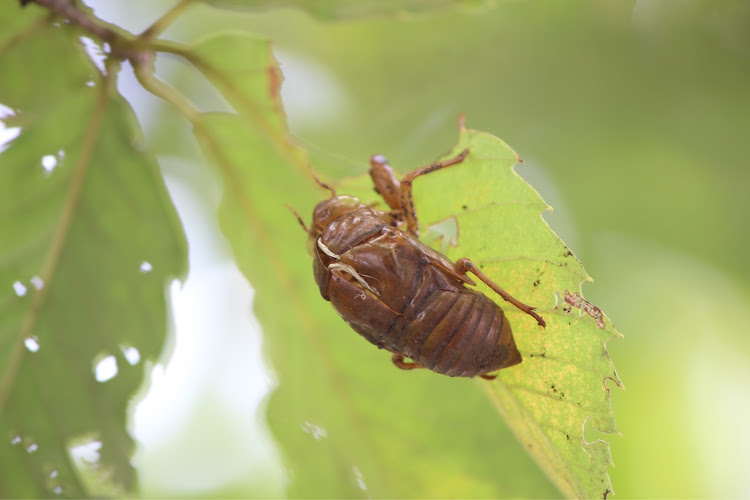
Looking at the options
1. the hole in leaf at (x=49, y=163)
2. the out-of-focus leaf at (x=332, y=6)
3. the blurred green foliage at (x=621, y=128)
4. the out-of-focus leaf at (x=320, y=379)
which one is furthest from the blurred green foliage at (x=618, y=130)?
the hole in leaf at (x=49, y=163)

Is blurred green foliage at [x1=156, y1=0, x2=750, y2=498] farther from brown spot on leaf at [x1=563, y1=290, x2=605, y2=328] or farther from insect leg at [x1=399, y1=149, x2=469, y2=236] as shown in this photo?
brown spot on leaf at [x1=563, y1=290, x2=605, y2=328]

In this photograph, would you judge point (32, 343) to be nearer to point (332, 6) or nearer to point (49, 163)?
point (49, 163)

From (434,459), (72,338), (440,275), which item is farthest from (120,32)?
(434,459)

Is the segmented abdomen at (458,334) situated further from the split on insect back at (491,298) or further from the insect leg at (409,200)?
the insect leg at (409,200)

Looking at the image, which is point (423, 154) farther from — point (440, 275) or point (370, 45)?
point (440, 275)

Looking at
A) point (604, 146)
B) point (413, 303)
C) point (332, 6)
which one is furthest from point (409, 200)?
point (604, 146)

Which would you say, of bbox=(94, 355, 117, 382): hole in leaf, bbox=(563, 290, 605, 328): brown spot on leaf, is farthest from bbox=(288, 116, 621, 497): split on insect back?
bbox=(94, 355, 117, 382): hole in leaf
